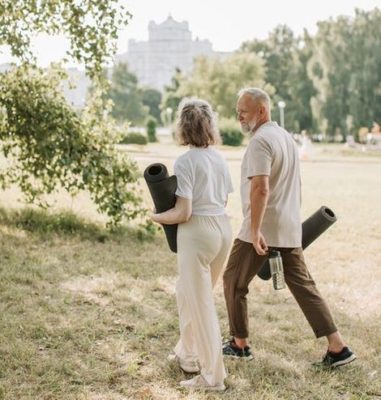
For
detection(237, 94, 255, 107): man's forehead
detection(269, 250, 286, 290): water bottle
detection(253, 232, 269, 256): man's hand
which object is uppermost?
detection(237, 94, 255, 107): man's forehead

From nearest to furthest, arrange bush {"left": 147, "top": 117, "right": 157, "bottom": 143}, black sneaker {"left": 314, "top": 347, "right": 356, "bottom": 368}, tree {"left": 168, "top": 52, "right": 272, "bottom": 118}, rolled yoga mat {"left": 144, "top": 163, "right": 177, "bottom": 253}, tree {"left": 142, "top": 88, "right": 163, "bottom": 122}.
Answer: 1. rolled yoga mat {"left": 144, "top": 163, "right": 177, "bottom": 253}
2. black sneaker {"left": 314, "top": 347, "right": 356, "bottom": 368}
3. bush {"left": 147, "top": 117, "right": 157, "bottom": 143}
4. tree {"left": 168, "top": 52, "right": 272, "bottom": 118}
5. tree {"left": 142, "top": 88, "right": 163, "bottom": 122}

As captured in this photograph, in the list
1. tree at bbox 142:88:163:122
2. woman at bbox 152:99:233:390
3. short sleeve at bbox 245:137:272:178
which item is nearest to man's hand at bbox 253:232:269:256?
woman at bbox 152:99:233:390

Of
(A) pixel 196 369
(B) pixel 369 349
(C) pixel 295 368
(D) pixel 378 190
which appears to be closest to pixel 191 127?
(A) pixel 196 369

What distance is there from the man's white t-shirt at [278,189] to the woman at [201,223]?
253 millimetres

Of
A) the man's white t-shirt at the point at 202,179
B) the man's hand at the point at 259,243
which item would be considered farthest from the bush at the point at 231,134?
the man's white t-shirt at the point at 202,179

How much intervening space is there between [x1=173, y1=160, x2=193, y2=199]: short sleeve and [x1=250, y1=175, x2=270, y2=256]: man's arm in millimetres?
484

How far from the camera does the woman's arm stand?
3729mm

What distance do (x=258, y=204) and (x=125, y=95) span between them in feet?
263

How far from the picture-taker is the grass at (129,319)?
13.3ft

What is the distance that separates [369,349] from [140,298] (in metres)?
2.34

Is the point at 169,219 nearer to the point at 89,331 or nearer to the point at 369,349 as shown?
the point at 89,331

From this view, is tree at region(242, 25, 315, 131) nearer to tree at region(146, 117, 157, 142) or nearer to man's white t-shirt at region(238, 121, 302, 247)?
tree at region(146, 117, 157, 142)

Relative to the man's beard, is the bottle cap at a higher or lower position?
lower

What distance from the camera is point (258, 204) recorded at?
398 centimetres
